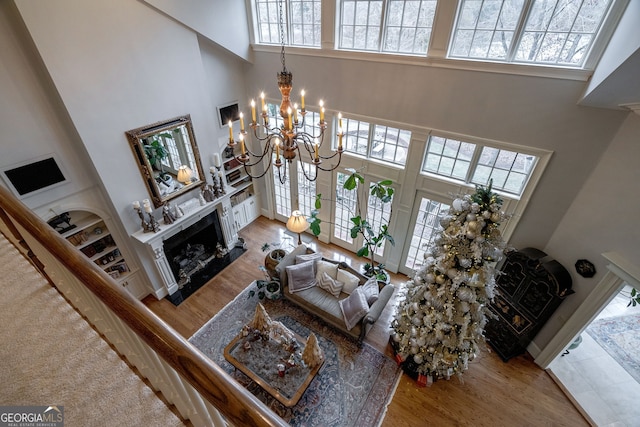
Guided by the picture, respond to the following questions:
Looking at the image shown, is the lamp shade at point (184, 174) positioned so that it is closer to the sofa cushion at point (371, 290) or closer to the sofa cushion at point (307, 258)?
the sofa cushion at point (307, 258)

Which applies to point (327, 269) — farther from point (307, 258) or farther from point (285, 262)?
point (285, 262)

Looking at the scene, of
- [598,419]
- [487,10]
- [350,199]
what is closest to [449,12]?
[487,10]

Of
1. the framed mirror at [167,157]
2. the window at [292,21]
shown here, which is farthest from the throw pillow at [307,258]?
the window at [292,21]

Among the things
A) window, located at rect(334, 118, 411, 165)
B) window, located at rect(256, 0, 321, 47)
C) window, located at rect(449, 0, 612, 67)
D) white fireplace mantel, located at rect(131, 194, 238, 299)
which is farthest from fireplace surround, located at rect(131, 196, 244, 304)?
window, located at rect(449, 0, 612, 67)

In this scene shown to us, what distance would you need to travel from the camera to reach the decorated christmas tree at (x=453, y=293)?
121 inches

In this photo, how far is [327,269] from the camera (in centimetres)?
525

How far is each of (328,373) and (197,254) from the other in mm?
3647

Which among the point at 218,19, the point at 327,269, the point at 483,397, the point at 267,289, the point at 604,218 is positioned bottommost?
the point at 483,397

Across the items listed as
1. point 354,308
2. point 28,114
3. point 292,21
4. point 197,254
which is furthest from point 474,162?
point 28,114

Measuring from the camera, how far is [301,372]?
4047 millimetres

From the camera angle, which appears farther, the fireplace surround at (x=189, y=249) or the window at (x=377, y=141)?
the fireplace surround at (x=189, y=249)

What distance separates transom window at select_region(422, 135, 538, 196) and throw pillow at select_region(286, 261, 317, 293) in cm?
260

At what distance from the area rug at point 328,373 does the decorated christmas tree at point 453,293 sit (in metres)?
0.53

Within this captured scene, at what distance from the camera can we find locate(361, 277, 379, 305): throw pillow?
15.7 ft
